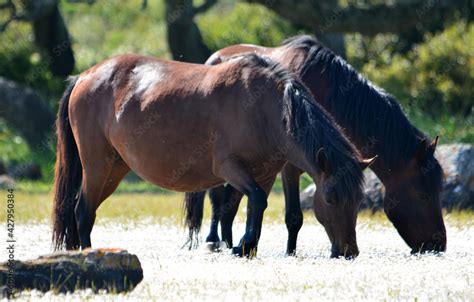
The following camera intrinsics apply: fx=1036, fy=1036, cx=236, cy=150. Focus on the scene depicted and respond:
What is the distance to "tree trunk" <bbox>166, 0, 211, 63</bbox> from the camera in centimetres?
2456

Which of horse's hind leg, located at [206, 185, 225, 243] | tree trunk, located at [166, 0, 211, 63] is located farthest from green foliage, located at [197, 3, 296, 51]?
horse's hind leg, located at [206, 185, 225, 243]

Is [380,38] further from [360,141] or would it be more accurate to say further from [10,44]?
[360,141]

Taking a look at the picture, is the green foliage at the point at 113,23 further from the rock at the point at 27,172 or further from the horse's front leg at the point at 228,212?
the horse's front leg at the point at 228,212

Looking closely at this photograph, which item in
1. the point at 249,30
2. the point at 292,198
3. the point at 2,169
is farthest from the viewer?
the point at 249,30

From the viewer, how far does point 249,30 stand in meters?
31.0

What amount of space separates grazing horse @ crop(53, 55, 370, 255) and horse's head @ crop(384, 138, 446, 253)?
1318 mm

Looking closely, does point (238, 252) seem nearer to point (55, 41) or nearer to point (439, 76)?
point (439, 76)

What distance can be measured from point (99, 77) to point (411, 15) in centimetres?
1424

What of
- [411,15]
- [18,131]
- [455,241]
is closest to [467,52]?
[411,15]

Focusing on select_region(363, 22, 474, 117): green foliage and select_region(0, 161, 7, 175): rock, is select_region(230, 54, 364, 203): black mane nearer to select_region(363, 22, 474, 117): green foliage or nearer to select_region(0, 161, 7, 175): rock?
select_region(0, 161, 7, 175): rock

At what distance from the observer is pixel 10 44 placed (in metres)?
28.2

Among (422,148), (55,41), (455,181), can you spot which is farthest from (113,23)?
(422,148)

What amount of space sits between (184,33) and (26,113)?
432cm

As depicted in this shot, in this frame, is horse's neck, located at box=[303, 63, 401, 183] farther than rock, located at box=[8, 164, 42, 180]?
No
